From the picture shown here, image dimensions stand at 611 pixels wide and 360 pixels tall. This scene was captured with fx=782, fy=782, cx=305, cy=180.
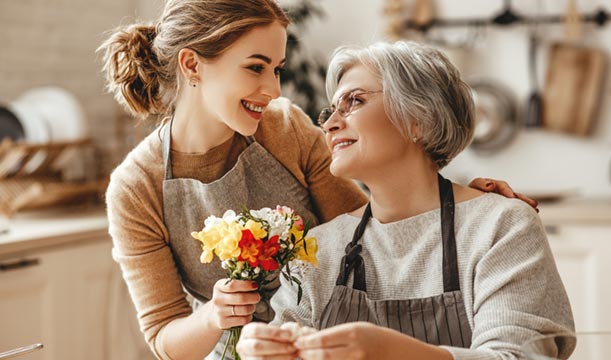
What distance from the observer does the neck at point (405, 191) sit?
1.77 m

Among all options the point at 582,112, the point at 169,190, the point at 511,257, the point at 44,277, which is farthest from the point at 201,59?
the point at 582,112

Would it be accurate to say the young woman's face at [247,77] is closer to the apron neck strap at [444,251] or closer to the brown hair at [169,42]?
the brown hair at [169,42]

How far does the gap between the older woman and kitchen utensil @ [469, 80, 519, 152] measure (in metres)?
2.27

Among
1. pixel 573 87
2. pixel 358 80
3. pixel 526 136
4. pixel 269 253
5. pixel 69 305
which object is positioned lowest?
pixel 69 305

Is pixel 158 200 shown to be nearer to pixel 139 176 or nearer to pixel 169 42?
pixel 139 176

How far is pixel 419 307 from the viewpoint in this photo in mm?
1612

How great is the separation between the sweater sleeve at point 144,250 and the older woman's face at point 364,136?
47 centimetres

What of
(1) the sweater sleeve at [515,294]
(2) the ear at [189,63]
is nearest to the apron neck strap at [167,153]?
(2) the ear at [189,63]

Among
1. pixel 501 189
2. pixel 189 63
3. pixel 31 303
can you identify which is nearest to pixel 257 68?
pixel 189 63

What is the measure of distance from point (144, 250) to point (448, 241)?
28.5 inches

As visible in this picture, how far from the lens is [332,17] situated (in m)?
4.36

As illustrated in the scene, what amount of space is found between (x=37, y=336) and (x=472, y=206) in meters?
1.98

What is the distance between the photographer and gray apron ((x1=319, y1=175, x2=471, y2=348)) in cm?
158

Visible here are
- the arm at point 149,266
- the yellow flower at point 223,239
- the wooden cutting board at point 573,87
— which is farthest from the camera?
the wooden cutting board at point 573,87
